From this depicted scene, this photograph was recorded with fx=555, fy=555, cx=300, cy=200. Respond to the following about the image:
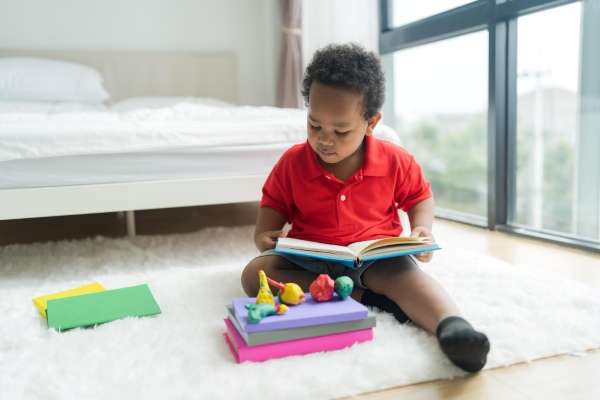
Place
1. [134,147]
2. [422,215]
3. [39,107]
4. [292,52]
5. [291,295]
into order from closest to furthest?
[291,295] → [422,215] → [134,147] → [39,107] → [292,52]

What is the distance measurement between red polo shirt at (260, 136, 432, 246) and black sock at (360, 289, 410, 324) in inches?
5.1

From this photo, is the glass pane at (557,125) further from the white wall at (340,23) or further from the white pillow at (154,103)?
the white pillow at (154,103)

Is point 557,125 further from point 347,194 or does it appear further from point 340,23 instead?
point 340,23

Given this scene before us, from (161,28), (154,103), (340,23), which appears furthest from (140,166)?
(161,28)

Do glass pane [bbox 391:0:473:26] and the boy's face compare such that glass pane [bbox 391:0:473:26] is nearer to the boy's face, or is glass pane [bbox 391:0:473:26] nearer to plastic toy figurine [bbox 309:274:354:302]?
the boy's face

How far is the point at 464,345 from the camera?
0.87m

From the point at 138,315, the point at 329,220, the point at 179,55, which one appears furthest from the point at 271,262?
the point at 179,55

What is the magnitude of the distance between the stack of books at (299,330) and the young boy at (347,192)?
0.46 ft

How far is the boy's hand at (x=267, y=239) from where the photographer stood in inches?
49.4

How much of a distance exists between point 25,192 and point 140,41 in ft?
6.66

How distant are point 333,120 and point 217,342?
0.51 metres

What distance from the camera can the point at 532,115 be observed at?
2.25 metres

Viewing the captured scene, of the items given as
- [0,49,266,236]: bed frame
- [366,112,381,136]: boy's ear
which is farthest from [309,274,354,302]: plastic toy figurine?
[0,49,266,236]: bed frame

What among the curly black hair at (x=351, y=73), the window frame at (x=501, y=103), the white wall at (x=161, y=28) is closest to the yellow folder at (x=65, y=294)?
the curly black hair at (x=351, y=73)
